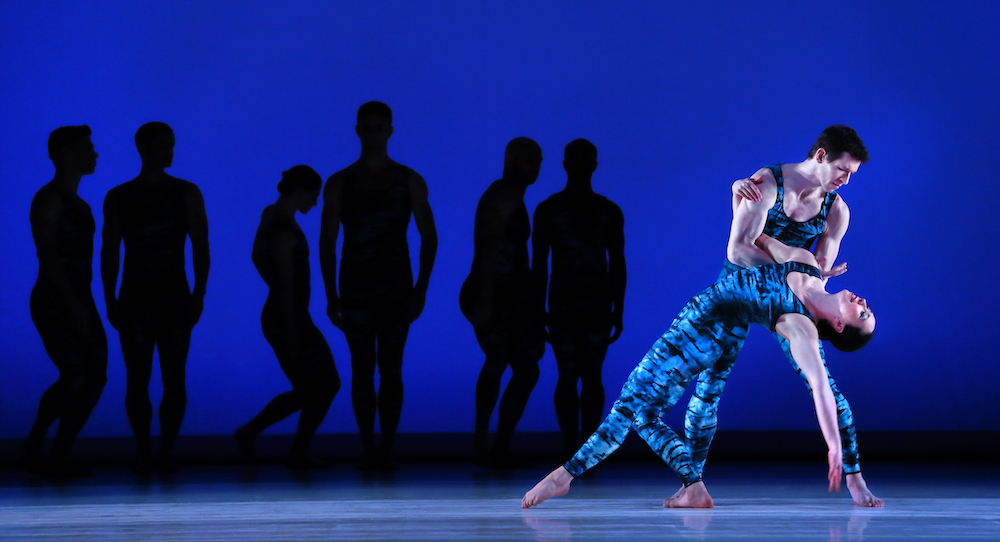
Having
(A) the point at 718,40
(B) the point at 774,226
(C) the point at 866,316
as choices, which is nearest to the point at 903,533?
(C) the point at 866,316

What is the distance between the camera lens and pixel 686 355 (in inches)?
122

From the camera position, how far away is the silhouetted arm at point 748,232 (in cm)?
312

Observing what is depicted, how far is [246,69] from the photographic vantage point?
566 cm

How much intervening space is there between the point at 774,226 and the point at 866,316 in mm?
388

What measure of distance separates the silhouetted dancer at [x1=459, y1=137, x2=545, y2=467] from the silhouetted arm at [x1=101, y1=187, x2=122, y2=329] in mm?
1360

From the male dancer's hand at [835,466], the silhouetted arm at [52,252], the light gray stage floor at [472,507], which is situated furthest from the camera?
the silhouetted arm at [52,252]

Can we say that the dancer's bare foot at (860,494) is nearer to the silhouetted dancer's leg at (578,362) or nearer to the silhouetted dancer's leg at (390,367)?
the silhouetted dancer's leg at (578,362)

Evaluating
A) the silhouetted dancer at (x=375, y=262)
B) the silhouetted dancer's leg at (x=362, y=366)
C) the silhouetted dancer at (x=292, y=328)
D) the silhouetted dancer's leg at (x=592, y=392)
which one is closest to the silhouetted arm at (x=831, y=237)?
the silhouetted dancer's leg at (x=592, y=392)

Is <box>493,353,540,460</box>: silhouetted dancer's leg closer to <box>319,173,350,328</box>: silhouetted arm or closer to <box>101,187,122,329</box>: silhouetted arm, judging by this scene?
<box>319,173,350,328</box>: silhouetted arm

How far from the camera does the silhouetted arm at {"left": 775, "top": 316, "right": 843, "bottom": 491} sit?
2873 mm

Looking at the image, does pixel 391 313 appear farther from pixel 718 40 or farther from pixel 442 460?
pixel 718 40

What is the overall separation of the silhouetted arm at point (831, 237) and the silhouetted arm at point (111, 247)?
263 centimetres

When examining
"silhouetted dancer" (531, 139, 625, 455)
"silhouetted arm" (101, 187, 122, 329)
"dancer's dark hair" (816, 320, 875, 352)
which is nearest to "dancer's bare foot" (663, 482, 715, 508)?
"dancer's dark hair" (816, 320, 875, 352)

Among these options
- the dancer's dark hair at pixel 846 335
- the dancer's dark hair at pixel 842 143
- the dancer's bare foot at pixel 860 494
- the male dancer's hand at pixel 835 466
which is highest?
the dancer's dark hair at pixel 842 143
